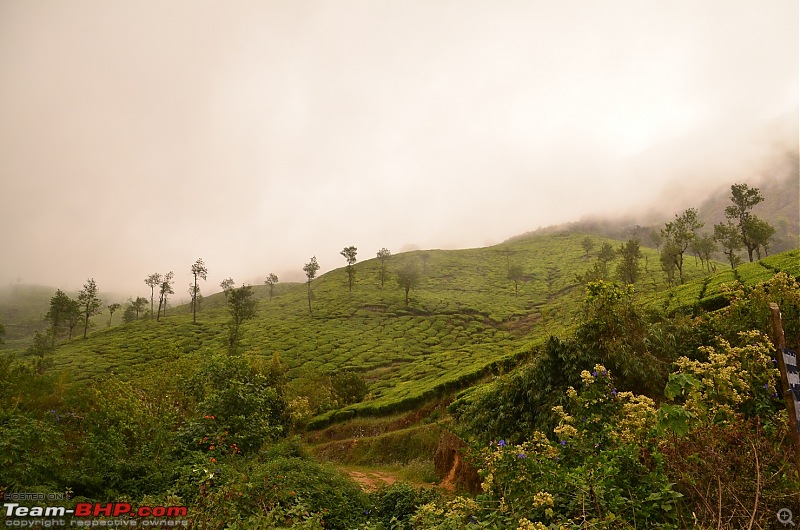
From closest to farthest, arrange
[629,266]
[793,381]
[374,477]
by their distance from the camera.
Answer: [793,381] → [374,477] → [629,266]

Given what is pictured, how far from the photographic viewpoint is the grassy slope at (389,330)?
156 feet

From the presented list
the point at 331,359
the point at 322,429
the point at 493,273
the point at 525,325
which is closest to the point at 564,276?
the point at 493,273

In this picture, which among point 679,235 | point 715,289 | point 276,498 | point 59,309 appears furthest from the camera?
point 59,309

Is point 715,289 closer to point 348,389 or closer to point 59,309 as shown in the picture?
point 348,389

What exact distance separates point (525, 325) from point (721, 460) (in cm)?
7499

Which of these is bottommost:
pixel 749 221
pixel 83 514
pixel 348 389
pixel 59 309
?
pixel 348 389

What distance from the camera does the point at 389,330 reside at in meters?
80.4

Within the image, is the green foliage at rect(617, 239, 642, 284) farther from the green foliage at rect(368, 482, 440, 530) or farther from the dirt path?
the green foliage at rect(368, 482, 440, 530)

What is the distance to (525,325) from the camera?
76438 mm

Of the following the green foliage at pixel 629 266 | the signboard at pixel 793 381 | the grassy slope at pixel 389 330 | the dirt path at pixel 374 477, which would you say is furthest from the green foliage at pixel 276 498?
the green foliage at pixel 629 266

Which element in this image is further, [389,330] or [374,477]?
[389,330]

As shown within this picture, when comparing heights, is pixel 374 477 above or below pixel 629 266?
below

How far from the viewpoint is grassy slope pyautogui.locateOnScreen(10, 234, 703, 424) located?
47.5m

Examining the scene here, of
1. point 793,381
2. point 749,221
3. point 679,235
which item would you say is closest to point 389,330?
point 679,235
